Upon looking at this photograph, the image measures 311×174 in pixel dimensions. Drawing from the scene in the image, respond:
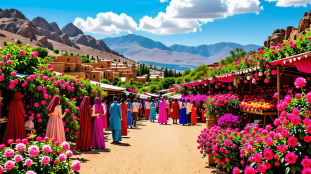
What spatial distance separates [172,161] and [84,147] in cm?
285

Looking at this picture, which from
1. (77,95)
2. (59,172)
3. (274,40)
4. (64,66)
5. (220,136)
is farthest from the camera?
(274,40)

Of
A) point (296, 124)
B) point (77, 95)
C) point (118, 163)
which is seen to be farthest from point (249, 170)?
point (77, 95)

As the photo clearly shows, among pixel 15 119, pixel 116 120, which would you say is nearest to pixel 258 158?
pixel 15 119

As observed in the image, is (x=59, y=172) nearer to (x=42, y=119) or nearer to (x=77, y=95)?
(x=42, y=119)

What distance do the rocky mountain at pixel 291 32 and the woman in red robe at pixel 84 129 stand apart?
5628 centimetres

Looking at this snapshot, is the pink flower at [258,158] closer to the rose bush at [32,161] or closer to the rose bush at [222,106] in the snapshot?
the rose bush at [32,161]

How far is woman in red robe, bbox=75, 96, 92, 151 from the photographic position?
8211 millimetres

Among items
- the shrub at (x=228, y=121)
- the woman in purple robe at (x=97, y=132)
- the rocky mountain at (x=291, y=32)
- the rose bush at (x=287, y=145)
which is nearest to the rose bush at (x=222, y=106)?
the shrub at (x=228, y=121)

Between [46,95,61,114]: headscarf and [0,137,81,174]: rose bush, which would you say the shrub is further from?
[0,137,81,174]: rose bush

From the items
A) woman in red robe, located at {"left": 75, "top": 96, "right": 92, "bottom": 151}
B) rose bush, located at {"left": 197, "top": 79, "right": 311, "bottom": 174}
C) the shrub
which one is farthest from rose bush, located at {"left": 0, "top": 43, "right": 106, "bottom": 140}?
rose bush, located at {"left": 197, "top": 79, "right": 311, "bottom": 174}

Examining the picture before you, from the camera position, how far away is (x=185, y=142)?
1017cm

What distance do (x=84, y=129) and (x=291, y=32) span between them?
71.3 meters

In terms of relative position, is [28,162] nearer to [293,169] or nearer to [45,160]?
[45,160]

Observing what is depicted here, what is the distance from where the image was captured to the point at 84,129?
8234 millimetres
